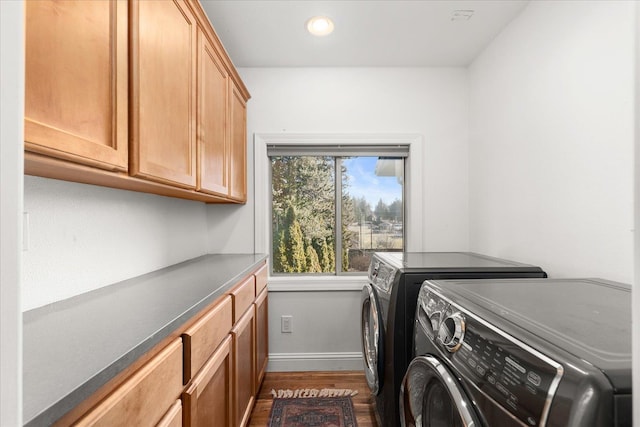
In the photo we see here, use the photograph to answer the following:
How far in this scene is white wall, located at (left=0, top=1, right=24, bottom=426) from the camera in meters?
0.30

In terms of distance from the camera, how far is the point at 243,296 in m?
1.67

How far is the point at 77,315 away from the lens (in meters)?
0.92

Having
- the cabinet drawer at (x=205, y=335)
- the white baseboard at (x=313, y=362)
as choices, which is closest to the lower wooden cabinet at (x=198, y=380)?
the cabinet drawer at (x=205, y=335)

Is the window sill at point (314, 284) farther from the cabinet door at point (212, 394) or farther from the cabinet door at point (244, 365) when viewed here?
the cabinet door at point (212, 394)

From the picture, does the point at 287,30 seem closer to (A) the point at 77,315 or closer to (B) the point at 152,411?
(A) the point at 77,315

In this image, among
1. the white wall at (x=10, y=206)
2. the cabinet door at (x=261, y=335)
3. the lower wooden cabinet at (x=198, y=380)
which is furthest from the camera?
the cabinet door at (x=261, y=335)

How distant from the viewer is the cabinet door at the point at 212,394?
3.15 feet

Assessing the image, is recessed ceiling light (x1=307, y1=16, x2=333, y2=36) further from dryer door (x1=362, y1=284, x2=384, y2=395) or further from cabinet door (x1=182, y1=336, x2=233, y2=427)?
cabinet door (x1=182, y1=336, x2=233, y2=427)

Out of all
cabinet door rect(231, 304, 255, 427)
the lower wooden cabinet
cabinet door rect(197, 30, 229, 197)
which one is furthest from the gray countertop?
cabinet door rect(197, 30, 229, 197)

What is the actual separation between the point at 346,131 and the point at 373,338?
1534mm

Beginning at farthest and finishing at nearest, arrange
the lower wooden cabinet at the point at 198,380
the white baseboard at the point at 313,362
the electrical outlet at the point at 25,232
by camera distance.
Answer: the white baseboard at the point at 313,362
the electrical outlet at the point at 25,232
the lower wooden cabinet at the point at 198,380

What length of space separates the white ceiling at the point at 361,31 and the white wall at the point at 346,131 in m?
0.14

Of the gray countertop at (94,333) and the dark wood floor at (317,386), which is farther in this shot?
the dark wood floor at (317,386)

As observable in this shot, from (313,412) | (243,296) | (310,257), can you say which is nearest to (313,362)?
(313,412)
